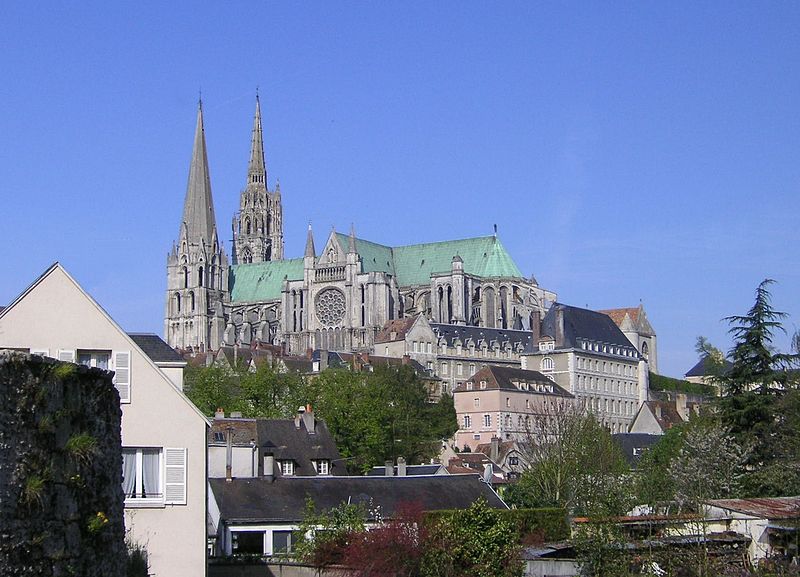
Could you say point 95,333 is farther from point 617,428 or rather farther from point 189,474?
point 617,428

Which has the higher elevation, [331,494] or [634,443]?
[634,443]

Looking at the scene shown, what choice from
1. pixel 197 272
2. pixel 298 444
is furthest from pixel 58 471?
pixel 197 272

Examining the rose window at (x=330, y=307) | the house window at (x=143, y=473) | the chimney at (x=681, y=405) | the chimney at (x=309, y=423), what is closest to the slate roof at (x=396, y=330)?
the rose window at (x=330, y=307)

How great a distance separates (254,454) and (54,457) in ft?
107

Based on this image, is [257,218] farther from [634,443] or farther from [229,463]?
[229,463]

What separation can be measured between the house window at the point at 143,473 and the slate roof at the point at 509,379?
8810 centimetres

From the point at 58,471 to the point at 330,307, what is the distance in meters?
142

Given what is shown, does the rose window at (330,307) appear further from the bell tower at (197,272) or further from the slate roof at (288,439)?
the slate roof at (288,439)

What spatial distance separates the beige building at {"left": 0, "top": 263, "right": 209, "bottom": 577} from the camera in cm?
2308

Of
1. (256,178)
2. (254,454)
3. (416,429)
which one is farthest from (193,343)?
(254,454)

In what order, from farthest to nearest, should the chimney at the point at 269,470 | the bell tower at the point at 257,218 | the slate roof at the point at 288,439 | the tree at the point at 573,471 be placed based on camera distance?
the bell tower at the point at 257,218 → the tree at the point at 573,471 → the slate roof at the point at 288,439 → the chimney at the point at 269,470

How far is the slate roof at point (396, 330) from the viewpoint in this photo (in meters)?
133

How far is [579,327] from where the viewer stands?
433ft

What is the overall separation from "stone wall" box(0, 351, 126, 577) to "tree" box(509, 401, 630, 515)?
3353 centimetres
